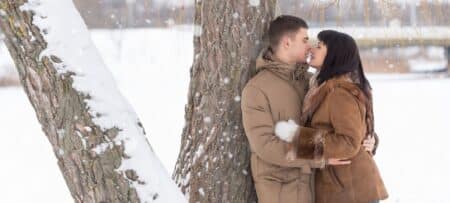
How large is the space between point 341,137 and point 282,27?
62cm

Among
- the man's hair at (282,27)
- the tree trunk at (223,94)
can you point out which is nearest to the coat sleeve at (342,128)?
the man's hair at (282,27)

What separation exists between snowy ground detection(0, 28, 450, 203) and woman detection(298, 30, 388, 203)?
199 inches

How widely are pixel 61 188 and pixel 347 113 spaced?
23.9ft

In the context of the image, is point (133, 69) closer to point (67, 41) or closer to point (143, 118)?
point (143, 118)

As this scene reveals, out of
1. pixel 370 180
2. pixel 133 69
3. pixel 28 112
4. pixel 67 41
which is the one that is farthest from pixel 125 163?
pixel 133 69

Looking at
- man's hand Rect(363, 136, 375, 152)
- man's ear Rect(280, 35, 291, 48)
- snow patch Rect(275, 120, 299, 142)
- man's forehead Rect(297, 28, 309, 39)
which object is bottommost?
man's hand Rect(363, 136, 375, 152)

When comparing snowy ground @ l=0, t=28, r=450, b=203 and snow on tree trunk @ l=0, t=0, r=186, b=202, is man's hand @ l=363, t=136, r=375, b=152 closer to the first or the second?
snow on tree trunk @ l=0, t=0, r=186, b=202

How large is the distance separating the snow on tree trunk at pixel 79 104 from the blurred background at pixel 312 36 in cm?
178

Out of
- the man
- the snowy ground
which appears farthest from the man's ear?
the snowy ground

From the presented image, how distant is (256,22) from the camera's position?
357cm

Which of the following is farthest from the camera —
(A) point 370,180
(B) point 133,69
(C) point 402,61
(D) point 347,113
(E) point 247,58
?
(C) point 402,61

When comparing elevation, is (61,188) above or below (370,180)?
below

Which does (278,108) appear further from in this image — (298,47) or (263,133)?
(298,47)

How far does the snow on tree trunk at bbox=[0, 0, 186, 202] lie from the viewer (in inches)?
94.8
